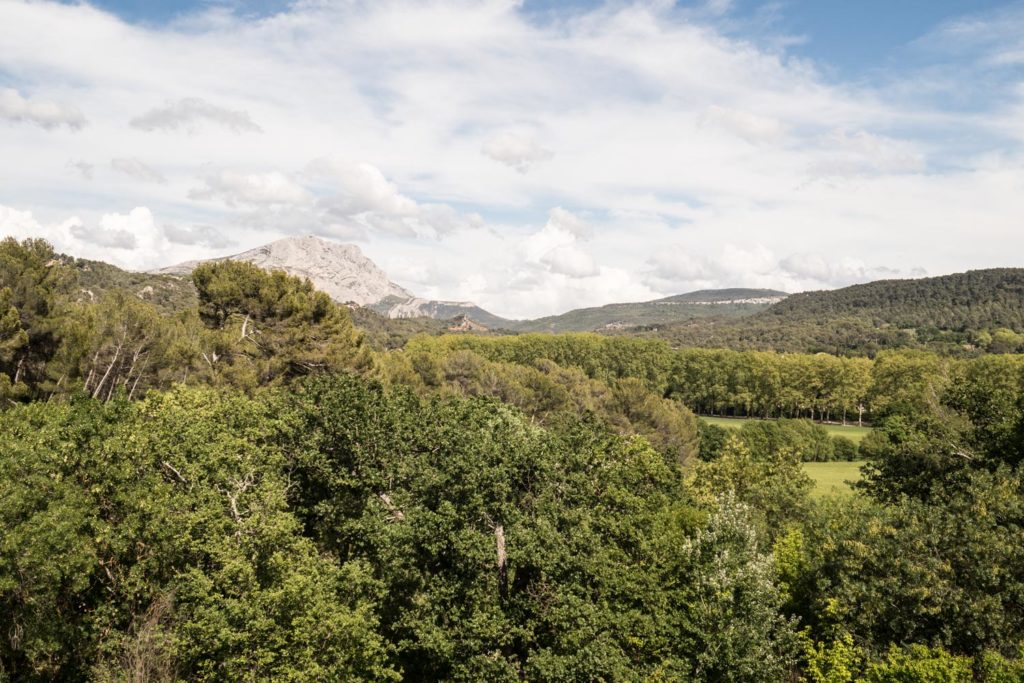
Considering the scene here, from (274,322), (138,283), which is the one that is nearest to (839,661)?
(274,322)

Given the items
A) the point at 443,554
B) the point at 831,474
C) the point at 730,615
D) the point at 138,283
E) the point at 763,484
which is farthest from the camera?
the point at 138,283

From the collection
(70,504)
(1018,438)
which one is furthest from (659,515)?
(70,504)

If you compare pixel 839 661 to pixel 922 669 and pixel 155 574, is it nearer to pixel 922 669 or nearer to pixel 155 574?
pixel 922 669

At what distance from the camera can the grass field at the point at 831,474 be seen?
6358 cm

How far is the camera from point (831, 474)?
73.1 meters

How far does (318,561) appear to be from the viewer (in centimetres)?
1908

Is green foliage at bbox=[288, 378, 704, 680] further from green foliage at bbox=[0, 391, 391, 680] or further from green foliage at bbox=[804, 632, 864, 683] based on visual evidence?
green foliage at bbox=[804, 632, 864, 683]

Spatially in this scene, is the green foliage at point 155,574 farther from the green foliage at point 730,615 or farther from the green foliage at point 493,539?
the green foliage at point 730,615

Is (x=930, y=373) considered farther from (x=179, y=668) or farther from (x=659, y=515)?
(x=179, y=668)

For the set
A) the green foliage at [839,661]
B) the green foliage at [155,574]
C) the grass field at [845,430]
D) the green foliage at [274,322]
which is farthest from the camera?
the grass field at [845,430]

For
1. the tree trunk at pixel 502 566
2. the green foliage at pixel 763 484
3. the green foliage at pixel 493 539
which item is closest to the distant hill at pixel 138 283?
the green foliage at pixel 763 484

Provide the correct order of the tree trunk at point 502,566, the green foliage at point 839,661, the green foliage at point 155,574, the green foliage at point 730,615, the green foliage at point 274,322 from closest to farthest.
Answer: the green foliage at point 155,574
the green foliage at point 839,661
the tree trunk at point 502,566
the green foliage at point 730,615
the green foliage at point 274,322

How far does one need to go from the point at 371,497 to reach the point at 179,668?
7.82 metres

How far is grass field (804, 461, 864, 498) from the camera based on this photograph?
63.6 m
